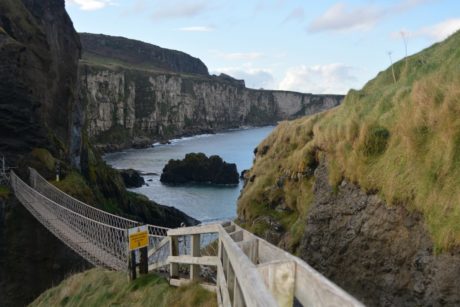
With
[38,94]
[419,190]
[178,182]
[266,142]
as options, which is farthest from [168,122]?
[419,190]

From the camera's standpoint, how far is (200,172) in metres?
69.1

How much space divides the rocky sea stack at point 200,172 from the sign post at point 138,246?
58.3m

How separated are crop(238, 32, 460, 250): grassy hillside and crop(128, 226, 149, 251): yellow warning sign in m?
3.22

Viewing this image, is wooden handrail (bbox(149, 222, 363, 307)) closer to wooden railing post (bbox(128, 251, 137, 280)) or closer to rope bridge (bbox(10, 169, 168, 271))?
wooden railing post (bbox(128, 251, 137, 280))

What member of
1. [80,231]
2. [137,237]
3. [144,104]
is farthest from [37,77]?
[144,104]

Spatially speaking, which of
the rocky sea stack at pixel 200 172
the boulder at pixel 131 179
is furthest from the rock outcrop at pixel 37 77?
the rocky sea stack at pixel 200 172

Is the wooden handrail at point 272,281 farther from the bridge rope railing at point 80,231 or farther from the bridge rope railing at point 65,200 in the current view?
the bridge rope railing at point 65,200

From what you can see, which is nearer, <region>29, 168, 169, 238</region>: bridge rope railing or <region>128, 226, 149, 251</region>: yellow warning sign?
<region>128, 226, 149, 251</region>: yellow warning sign

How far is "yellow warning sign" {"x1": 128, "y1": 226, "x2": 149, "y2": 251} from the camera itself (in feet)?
27.5

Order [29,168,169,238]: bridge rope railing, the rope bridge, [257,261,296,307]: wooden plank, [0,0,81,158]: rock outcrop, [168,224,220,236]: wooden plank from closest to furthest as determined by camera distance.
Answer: [257,261,296,307]: wooden plank
[168,224,220,236]: wooden plank
the rope bridge
[29,168,169,238]: bridge rope railing
[0,0,81,158]: rock outcrop

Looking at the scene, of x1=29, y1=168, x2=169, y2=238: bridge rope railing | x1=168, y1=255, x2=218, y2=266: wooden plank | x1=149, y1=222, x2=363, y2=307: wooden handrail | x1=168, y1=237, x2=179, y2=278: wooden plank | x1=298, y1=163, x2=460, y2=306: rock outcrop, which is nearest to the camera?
x1=149, y1=222, x2=363, y2=307: wooden handrail

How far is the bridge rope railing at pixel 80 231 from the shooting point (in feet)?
38.2

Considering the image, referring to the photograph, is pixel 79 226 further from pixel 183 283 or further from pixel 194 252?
pixel 194 252

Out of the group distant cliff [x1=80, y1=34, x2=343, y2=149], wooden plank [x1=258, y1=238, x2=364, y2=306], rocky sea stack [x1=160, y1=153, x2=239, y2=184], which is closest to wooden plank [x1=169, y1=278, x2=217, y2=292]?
wooden plank [x1=258, y1=238, x2=364, y2=306]
